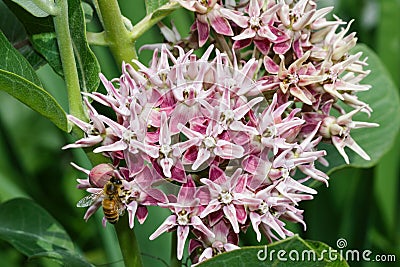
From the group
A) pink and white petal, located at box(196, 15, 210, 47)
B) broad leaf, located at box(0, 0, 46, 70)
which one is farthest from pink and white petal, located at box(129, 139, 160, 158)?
broad leaf, located at box(0, 0, 46, 70)

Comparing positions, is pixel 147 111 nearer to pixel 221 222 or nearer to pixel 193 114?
pixel 193 114

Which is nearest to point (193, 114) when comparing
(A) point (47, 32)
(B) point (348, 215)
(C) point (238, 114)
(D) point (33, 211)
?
(C) point (238, 114)

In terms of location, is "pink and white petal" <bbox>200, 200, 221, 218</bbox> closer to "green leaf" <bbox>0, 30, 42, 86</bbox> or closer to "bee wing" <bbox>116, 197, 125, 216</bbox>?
"bee wing" <bbox>116, 197, 125, 216</bbox>

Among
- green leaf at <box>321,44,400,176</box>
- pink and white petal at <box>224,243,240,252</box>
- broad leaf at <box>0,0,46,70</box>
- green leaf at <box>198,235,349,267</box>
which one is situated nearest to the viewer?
green leaf at <box>198,235,349,267</box>

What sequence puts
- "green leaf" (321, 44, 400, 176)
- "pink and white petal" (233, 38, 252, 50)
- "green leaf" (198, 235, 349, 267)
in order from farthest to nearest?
"green leaf" (321, 44, 400, 176) → "pink and white petal" (233, 38, 252, 50) → "green leaf" (198, 235, 349, 267)

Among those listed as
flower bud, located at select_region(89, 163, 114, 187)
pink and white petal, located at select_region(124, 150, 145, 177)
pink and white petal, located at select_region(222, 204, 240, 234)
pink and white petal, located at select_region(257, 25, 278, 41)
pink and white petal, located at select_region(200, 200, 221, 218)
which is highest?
pink and white petal, located at select_region(257, 25, 278, 41)

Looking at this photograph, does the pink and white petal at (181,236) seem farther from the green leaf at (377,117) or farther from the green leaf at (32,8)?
the green leaf at (377,117)
